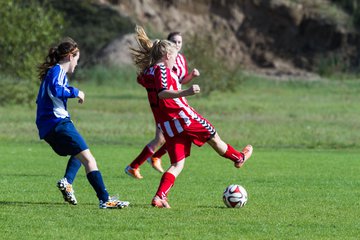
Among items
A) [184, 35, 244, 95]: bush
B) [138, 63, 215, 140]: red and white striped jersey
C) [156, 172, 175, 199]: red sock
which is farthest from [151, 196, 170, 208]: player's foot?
[184, 35, 244, 95]: bush

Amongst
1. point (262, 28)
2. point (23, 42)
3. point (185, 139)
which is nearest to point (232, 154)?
point (185, 139)

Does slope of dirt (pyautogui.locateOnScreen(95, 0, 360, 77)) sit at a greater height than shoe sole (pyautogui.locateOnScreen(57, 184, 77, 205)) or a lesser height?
lesser

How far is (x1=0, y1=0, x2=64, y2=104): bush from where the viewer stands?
30.8 metres

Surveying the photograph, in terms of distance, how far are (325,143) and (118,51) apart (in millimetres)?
28592

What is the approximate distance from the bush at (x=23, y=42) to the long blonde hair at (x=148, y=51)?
775 inches

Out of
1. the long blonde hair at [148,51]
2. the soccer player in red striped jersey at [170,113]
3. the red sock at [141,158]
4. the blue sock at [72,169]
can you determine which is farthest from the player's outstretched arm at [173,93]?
the red sock at [141,158]

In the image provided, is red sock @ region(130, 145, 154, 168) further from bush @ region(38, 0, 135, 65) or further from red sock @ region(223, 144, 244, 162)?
bush @ region(38, 0, 135, 65)

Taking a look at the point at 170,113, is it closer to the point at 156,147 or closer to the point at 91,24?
the point at 156,147

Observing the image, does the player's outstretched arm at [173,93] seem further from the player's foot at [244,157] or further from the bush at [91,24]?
the bush at [91,24]

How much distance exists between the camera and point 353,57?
182 feet

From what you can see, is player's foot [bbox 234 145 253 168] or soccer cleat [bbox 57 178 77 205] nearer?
soccer cleat [bbox 57 178 77 205]

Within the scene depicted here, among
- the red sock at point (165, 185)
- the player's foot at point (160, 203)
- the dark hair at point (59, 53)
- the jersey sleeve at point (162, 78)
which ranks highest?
the dark hair at point (59, 53)

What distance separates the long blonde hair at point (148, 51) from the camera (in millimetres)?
10711

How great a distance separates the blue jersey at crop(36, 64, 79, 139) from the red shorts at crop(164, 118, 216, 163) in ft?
3.90
